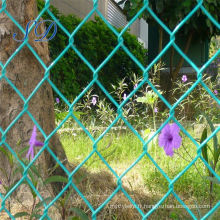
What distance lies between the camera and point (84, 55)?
5.55 metres

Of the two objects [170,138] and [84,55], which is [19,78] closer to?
[170,138]

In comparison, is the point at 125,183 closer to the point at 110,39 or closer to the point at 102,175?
the point at 102,175

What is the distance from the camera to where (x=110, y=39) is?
6.47 metres

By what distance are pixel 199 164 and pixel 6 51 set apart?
136 cm

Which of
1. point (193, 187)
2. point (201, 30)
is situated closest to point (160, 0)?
point (201, 30)

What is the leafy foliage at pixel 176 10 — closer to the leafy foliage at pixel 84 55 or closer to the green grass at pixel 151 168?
the leafy foliage at pixel 84 55

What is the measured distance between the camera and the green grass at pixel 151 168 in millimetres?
1673

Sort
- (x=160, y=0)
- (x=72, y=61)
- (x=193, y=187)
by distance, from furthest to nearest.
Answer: (x=72, y=61) < (x=160, y=0) < (x=193, y=187)

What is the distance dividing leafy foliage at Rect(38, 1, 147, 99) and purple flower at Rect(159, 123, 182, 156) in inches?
138

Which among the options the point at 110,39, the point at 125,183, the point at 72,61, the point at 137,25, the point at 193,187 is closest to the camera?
the point at 193,187

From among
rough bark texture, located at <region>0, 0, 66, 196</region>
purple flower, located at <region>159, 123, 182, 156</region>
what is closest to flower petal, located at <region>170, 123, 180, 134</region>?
purple flower, located at <region>159, 123, 182, 156</region>

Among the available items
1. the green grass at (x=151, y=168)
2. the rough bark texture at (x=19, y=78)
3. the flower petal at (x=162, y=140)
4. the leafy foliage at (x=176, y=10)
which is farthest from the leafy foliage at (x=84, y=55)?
the flower petal at (x=162, y=140)

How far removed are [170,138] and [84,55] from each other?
4.66 metres

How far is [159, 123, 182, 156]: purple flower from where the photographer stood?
40.3 inches
